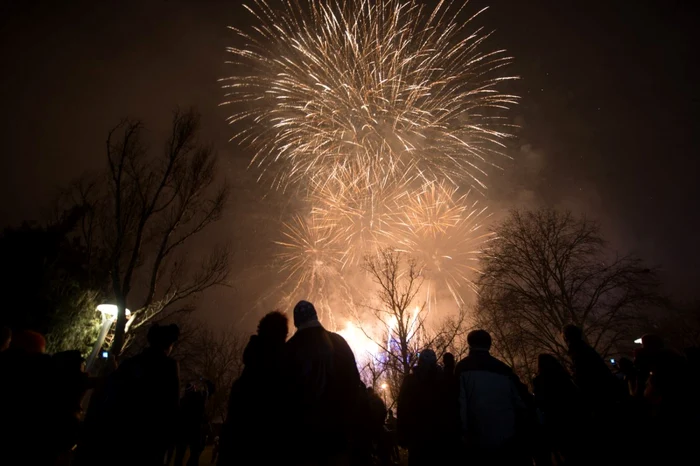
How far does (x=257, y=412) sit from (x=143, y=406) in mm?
1466

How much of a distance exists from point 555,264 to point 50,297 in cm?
2359

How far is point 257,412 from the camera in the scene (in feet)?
8.14

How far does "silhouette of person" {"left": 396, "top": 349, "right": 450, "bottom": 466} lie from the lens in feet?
11.6

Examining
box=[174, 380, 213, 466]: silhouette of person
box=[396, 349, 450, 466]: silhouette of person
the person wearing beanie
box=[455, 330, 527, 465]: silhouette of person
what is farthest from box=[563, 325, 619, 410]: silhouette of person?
box=[174, 380, 213, 466]: silhouette of person

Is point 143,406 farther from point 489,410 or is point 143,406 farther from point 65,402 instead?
point 489,410

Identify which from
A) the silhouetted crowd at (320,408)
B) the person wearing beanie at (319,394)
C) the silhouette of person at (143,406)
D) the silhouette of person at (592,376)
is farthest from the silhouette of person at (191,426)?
the silhouette of person at (592,376)

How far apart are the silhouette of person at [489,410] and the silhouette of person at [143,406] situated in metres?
2.83

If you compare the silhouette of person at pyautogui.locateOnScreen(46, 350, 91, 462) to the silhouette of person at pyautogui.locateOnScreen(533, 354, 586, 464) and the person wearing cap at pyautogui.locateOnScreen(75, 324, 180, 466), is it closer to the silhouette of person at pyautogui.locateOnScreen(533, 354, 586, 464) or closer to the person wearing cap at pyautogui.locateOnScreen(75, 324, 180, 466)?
the person wearing cap at pyautogui.locateOnScreen(75, 324, 180, 466)

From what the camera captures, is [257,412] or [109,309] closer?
[257,412]

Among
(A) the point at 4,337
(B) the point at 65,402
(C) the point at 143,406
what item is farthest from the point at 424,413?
(A) the point at 4,337

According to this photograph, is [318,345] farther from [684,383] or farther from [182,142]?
[182,142]

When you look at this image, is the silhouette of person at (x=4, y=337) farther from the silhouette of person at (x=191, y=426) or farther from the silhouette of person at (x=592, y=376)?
the silhouette of person at (x=592, y=376)

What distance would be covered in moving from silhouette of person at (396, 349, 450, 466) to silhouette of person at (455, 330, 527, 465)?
405mm

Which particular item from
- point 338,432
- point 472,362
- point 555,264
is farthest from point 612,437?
point 555,264
